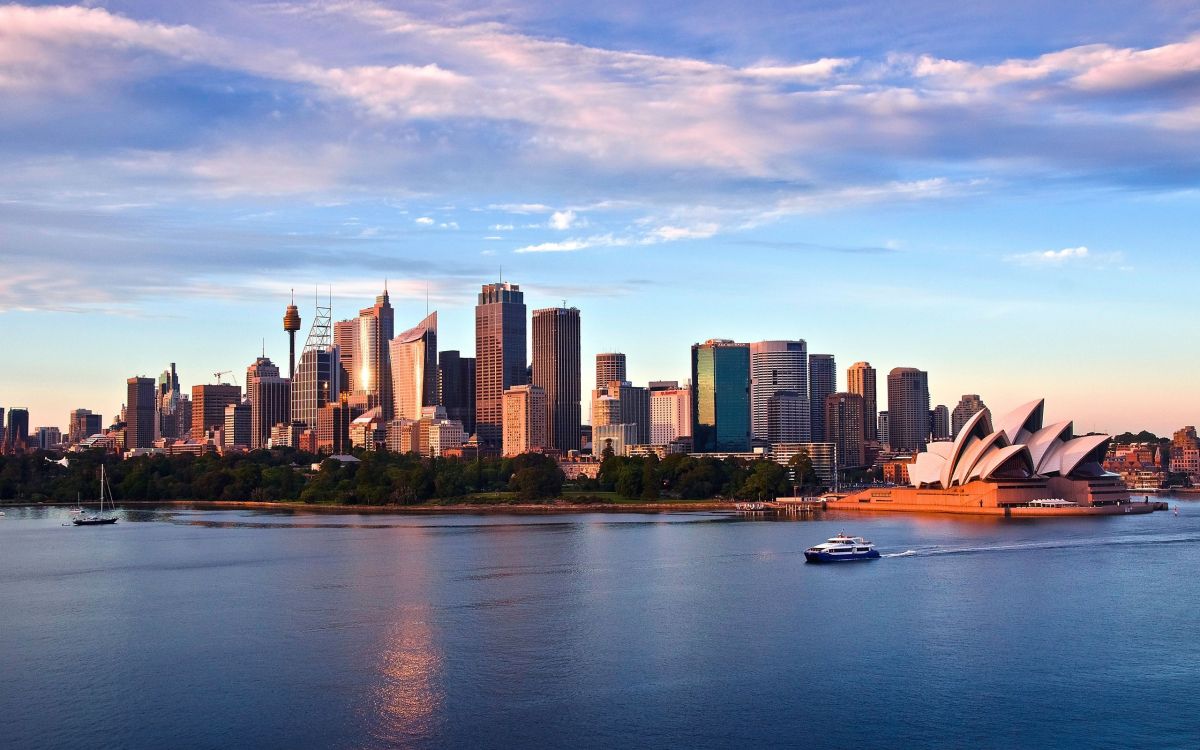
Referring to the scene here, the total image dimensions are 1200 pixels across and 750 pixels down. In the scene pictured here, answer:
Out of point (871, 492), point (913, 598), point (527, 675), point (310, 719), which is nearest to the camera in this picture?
point (310, 719)

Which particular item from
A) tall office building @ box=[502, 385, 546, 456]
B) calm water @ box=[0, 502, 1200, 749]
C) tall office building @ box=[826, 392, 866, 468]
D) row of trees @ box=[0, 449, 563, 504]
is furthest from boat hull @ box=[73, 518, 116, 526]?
tall office building @ box=[826, 392, 866, 468]

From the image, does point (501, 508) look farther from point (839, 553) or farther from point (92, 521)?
point (839, 553)

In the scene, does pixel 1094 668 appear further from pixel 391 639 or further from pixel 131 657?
pixel 131 657

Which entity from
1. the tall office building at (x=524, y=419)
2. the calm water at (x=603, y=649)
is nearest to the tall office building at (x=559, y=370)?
the tall office building at (x=524, y=419)

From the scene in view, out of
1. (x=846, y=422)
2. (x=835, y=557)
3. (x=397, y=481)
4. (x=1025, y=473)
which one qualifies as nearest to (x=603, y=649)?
(x=835, y=557)

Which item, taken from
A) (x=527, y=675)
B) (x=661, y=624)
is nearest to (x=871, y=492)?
(x=661, y=624)

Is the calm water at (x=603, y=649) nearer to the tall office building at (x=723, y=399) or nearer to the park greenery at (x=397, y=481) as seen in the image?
the park greenery at (x=397, y=481)
